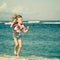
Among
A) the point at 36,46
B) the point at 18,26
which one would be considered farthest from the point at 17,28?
the point at 36,46

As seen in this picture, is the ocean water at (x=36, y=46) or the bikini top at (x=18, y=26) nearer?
the bikini top at (x=18, y=26)

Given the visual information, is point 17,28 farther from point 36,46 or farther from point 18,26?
point 36,46

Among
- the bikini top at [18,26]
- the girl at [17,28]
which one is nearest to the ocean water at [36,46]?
the girl at [17,28]

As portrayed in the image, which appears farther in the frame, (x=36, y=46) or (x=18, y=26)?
(x=36, y=46)

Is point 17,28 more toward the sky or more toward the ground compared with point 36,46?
more toward the sky

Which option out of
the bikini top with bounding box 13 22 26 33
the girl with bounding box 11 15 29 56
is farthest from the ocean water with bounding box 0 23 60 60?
the bikini top with bounding box 13 22 26 33

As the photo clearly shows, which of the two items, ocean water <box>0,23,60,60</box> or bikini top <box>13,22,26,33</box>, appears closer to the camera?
bikini top <box>13,22,26,33</box>

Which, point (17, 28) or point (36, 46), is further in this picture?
point (36, 46)

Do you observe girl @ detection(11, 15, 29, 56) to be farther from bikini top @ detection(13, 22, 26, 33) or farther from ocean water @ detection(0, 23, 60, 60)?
ocean water @ detection(0, 23, 60, 60)

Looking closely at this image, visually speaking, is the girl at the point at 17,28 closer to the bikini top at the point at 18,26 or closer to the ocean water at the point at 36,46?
the bikini top at the point at 18,26

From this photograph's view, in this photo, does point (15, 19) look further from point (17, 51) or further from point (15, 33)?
point (17, 51)

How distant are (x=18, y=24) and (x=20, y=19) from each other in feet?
0.49

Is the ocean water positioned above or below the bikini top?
below

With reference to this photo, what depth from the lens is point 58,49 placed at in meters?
15.9
